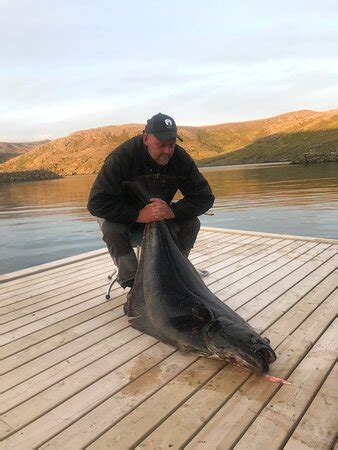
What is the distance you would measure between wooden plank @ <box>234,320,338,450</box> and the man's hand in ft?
6.11

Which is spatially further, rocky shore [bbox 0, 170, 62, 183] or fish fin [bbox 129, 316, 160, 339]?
rocky shore [bbox 0, 170, 62, 183]

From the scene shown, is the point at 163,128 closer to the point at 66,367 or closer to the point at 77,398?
the point at 66,367

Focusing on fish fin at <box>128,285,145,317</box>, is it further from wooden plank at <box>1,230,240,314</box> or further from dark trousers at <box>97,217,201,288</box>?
wooden plank at <box>1,230,240,314</box>

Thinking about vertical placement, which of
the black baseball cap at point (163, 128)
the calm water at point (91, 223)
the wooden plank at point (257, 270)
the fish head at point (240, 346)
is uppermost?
the black baseball cap at point (163, 128)

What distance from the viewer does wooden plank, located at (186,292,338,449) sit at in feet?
7.63

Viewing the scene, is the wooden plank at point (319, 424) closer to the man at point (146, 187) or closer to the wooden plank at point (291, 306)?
the wooden plank at point (291, 306)

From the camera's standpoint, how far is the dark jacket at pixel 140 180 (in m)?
4.12

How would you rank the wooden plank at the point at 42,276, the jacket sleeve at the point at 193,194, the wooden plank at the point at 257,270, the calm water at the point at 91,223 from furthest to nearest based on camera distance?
1. the calm water at the point at 91,223
2. the wooden plank at the point at 42,276
3. the wooden plank at the point at 257,270
4. the jacket sleeve at the point at 193,194

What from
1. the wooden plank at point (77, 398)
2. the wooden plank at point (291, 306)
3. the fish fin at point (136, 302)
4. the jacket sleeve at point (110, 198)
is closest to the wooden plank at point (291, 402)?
the wooden plank at point (291, 306)

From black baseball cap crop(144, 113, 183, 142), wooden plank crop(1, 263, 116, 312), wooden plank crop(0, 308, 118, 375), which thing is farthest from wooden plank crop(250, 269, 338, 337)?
wooden plank crop(1, 263, 116, 312)

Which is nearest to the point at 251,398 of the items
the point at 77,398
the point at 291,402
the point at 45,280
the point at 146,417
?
the point at 291,402

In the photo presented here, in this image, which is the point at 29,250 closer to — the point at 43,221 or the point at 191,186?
the point at 43,221

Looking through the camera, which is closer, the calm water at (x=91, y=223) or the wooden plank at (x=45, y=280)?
the wooden plank at (x=45, y=280)

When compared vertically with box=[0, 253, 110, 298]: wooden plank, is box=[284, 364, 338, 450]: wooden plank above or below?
above
